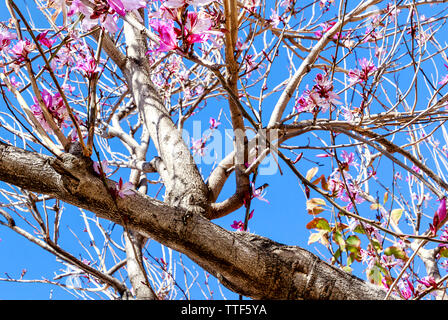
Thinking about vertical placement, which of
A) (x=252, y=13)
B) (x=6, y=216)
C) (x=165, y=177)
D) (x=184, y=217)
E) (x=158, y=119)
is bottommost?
(x=184, y=217)

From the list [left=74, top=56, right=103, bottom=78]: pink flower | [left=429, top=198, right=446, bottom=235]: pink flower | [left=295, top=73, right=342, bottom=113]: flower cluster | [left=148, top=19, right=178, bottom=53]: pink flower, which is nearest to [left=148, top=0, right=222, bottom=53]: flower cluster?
[left=148, top=19, right=178, bottom=53]: pink flower

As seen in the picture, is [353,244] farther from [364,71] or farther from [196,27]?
[196,27]

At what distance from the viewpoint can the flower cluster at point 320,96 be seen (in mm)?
1287

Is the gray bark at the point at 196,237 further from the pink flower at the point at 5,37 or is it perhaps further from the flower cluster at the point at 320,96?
the flower cluster at the point at 320,96

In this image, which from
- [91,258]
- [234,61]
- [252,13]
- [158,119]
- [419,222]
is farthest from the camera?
[91,258]

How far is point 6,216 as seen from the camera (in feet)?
5.37

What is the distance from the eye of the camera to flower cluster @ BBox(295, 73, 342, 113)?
50.7 inches

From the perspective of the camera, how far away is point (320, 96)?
130cm

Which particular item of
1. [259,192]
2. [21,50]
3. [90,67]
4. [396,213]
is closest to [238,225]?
[259,192]

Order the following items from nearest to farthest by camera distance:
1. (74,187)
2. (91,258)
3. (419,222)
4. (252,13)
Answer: (74,187) → (252,13) → (419,222) → (91,258)

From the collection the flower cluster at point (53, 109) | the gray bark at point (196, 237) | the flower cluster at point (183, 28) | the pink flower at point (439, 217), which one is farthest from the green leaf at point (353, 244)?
the flower cluster at point (53, 109)
